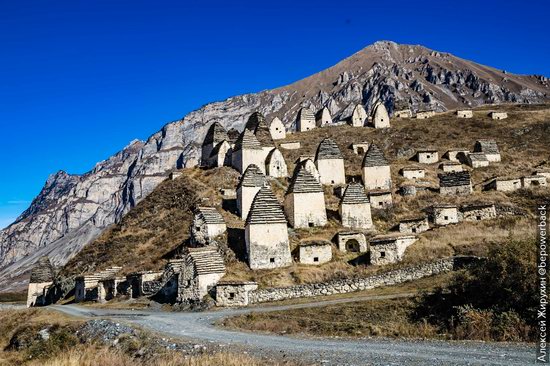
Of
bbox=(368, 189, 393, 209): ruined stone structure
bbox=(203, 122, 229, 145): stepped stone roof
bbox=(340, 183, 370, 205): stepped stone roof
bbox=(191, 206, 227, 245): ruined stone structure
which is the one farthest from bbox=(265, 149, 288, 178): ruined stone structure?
bbox=(191, 206, 227, 245): ruined stone structure

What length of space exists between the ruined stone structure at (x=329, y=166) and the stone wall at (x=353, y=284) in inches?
1014

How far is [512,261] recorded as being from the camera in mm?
18141

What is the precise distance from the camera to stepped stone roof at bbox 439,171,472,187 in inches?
1928

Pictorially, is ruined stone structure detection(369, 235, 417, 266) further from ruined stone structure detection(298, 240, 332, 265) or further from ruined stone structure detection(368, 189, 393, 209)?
ruined stone structure detection(368, 189, 393, 209)

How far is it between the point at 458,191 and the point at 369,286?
24789mm

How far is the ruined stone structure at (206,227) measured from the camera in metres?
37.3

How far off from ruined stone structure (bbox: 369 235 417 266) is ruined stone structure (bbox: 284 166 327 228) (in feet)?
30.5

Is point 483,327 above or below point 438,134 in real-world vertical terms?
below

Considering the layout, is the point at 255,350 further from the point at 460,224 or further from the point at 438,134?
the point at 438,134

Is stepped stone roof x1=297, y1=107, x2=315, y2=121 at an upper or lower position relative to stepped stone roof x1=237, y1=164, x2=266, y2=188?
upper

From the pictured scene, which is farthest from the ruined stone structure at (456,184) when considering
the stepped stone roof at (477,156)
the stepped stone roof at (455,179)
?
the stepped stone roof at (477,156)

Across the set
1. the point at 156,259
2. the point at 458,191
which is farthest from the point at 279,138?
the point at 156,259

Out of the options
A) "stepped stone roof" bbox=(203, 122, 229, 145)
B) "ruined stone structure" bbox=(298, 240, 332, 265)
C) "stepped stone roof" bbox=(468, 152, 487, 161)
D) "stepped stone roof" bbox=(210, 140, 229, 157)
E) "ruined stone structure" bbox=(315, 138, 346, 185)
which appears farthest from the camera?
"stepped stone roof" bbox=(203, 122, 229, 145)

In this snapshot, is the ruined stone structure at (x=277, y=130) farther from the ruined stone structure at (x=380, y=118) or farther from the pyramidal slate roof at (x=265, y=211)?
the pyramidal slate roof at (x=265, y=211)
